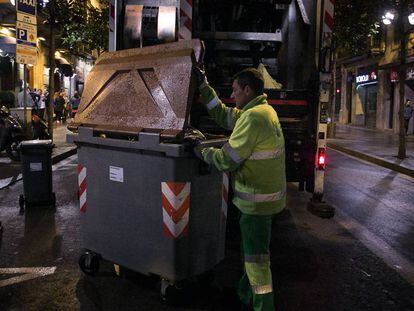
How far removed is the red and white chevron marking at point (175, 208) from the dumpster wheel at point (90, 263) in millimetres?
956

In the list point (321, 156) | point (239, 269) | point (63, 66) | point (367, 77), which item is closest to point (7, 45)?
point (63, 66)

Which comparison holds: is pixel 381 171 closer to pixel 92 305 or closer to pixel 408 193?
pixel 408 193

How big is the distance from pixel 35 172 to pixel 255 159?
4555 mm

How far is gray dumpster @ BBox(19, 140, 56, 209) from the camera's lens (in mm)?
6848

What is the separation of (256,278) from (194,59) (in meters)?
1.71

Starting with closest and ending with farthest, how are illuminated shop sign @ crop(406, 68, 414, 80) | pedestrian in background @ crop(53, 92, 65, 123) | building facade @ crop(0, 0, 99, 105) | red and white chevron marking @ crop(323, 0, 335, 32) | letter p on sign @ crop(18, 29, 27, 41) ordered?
red and white chevron marking @ crop(323, 0, 335, 32) → letter p on sign @ crop(18, 29, 27, 41) → building facade @ crop(0, 0, 99, 105) → pedestrian in background @ crop(53, 92, 65, 123) → illuminated shop sign @ crop(406, 68, 414, 80)

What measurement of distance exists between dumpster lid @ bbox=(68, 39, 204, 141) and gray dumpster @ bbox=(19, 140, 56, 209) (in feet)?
9.24

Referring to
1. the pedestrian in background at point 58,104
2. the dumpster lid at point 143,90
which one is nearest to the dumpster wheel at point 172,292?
the dumpster lid at point 143,90

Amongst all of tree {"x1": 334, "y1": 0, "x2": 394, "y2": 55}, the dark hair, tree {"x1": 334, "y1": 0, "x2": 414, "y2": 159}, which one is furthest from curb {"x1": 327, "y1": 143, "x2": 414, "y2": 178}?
the dark hair

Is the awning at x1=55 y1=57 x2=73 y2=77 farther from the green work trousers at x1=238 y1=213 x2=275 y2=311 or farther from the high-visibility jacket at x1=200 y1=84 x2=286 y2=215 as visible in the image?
the green work trousers at x1=238 y1=213 x2=275 y2=311

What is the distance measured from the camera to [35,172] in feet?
22.5

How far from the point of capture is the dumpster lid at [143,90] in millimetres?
3631

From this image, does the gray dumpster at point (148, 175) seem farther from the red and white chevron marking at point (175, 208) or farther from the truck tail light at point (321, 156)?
the truck tail light at point (321, 156)

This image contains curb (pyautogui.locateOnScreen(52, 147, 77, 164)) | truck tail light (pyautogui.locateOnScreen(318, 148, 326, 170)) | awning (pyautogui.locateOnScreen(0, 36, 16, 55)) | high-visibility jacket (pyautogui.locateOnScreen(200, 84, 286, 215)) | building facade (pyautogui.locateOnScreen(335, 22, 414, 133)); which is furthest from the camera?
building facade (pyautogui.locateOnScreen(335, 22, 414, 133))
